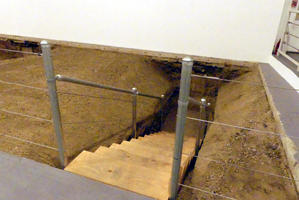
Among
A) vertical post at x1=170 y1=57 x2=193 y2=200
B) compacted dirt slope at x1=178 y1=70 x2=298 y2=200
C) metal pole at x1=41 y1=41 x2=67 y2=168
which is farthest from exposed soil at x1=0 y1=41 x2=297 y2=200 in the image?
metal pole at x1=41 y1=41 x2=67 y2=168

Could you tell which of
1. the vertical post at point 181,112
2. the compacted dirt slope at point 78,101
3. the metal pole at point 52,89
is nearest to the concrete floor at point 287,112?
the vertical post at point 181,112

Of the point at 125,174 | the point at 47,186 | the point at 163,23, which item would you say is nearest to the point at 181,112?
the point at 125,174

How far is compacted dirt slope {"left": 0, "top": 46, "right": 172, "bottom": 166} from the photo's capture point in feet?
7.97

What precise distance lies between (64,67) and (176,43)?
2.26 metres

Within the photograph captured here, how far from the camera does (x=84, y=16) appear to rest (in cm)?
480

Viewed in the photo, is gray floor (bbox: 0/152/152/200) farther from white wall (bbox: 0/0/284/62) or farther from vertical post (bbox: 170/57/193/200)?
white wall (bbox: 0/0/284/62)

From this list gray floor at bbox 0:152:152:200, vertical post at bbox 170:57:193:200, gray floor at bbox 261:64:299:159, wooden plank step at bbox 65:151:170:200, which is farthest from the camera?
gray floor at bbox 261:64:299:159

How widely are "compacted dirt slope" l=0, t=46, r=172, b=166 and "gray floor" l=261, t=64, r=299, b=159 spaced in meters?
1.94

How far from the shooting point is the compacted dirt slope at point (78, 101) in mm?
2428

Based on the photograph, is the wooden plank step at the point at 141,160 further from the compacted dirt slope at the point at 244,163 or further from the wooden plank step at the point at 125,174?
the compacted dirt slope at the point at 244,163

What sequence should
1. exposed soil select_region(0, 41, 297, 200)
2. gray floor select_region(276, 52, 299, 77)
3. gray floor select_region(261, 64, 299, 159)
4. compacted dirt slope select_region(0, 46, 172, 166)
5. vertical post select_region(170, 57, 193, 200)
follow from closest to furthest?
vertical post select_region(170, 57, 193, 200)
exposed soil select_region(0, 41, 297, 200)
gray floor select_region(261, 64, 299, 159)
compacted dirt slope select_region(0, 46, 172, 166)
gray floor select_region(276, 52, 299, 77)

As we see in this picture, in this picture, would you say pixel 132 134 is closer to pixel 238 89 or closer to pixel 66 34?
pixel 238 89

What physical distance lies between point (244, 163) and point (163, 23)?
3317 millimetres

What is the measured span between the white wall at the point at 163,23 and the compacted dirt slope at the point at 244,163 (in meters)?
1.68
